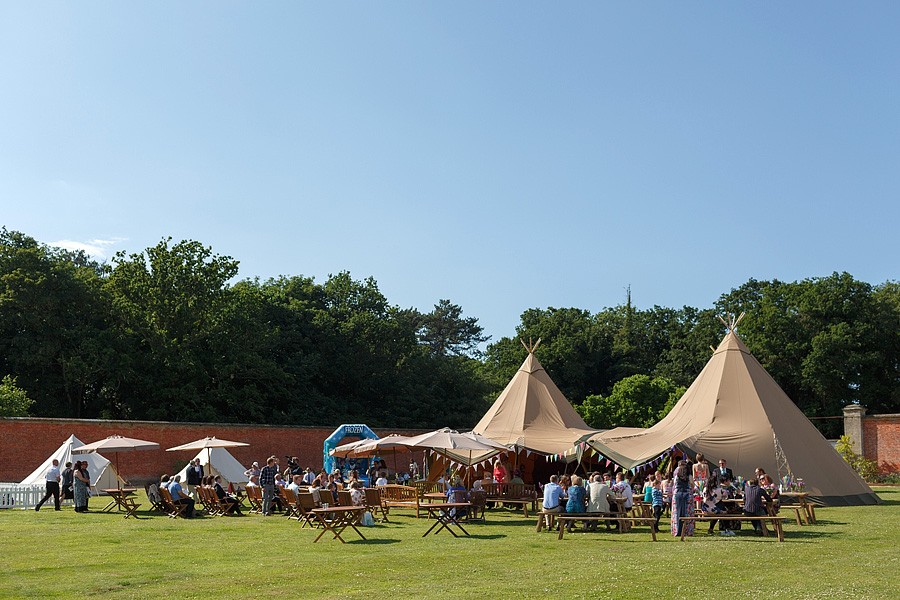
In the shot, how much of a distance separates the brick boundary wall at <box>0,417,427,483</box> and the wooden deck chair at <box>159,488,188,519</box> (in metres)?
9.29

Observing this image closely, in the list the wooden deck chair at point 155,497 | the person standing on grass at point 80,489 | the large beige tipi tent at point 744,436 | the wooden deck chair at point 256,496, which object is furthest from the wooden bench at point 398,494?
the person standing on grass at point 80,489

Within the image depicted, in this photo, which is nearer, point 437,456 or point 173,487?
point 173,487

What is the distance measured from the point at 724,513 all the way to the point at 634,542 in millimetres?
2089

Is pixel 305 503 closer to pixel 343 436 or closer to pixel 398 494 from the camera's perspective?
pixel 398 494

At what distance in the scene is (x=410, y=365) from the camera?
46438mm

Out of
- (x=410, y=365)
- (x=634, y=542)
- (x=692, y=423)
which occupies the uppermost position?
(x=410, y=365)

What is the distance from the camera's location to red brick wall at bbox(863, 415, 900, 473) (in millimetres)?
30688

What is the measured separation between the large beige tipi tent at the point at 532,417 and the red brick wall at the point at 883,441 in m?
10.6

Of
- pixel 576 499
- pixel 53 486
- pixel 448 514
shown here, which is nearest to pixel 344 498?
pixel 448 514

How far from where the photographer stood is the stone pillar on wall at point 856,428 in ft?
103

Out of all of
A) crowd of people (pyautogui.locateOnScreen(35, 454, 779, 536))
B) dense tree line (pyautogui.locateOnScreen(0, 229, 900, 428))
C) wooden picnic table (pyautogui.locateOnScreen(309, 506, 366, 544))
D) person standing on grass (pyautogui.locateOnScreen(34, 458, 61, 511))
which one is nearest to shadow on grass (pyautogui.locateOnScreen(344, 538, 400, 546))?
wooden picnic table (pyautogui.locateOnScreen(309, 506, 366, 544))

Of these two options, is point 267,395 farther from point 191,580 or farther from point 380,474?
point 191,580

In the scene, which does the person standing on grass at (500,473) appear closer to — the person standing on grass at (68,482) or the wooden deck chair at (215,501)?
the wooden deck chair at (215,501)

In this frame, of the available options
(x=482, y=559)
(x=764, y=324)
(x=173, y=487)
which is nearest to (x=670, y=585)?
(x=482, y=559)
